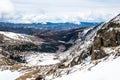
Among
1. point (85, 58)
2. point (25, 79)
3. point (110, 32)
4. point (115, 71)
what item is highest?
point (115, 71)

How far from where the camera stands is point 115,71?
246 ft

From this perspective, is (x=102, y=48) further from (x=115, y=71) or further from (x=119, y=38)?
(x=115, y=71)

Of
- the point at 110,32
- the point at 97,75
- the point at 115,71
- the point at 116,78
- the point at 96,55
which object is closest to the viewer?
the point at 116,78

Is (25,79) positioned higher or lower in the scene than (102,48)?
lower

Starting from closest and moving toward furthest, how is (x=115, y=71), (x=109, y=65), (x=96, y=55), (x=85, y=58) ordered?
A: 1. (x=115, y=71)
2. (x=109, y=65)
3. (x=96, y=55)
4. (x=85, y=58)

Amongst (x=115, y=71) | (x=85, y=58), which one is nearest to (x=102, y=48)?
(x=85, y=58)

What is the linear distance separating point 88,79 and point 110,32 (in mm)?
103635

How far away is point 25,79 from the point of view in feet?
633

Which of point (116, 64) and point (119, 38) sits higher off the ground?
point (116, 64)

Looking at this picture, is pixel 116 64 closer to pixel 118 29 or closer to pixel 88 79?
pixel 88 79

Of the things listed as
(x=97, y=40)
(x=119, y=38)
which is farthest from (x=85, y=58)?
(x=119, y=38)

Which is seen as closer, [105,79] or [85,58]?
[105,79]

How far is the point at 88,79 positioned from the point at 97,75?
11.0 ft

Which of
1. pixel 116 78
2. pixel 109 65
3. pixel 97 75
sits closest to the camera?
pixel 116 78
